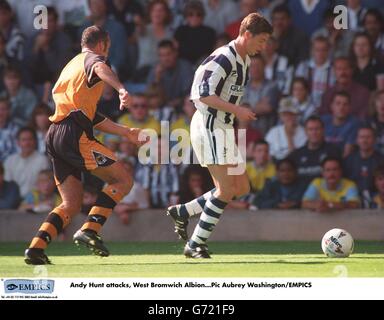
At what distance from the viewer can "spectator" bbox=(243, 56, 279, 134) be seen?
14.6m

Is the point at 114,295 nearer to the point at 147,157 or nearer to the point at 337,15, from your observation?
the point at 147,157

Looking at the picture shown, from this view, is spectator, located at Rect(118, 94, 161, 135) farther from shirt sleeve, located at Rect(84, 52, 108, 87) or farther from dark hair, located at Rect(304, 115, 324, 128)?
shirt sleeve, located at Rect(84, 52, 108, 87)

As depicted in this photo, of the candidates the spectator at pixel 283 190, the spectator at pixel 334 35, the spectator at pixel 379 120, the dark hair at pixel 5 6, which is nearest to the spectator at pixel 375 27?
the spectator at pixel 334 35

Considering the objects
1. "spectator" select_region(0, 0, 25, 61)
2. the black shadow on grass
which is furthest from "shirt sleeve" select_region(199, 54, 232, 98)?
"spectator" select_region(0, 0, 25, 61)

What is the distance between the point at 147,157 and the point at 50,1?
9.52 feet

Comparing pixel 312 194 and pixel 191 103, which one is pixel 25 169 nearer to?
pixel 191 103

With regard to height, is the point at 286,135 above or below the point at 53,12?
below

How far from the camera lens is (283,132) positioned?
46.9ft

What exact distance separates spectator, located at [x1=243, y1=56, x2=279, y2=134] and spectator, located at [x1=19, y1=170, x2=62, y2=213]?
2.68 m

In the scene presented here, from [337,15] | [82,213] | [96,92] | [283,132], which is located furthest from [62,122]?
[337,15]

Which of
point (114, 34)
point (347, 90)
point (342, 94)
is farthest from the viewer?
point (114, 34)

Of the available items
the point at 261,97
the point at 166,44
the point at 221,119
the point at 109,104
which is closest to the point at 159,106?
the point at 109,104

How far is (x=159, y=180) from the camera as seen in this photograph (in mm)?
14148

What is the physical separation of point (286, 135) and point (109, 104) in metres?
2.40
